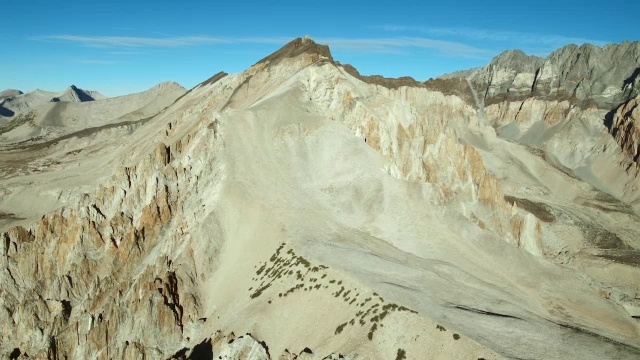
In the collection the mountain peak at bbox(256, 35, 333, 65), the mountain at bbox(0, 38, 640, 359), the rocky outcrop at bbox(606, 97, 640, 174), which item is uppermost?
the rocky outcrop at bbox(606, 97, 640, 174)

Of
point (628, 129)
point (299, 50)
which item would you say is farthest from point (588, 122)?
point (299, 50)

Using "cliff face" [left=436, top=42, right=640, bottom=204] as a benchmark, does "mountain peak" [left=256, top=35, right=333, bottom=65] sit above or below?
below

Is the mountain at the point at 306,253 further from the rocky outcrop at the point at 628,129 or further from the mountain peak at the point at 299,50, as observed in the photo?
the rocky outcrop at the point at 628,129

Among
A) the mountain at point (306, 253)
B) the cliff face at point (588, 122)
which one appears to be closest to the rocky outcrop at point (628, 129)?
the cliff face at point (588, 122)

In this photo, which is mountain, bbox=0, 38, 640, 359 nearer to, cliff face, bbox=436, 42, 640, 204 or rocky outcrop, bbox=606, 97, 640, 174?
rocky outcrop, bbox=606, 97, 640, 174

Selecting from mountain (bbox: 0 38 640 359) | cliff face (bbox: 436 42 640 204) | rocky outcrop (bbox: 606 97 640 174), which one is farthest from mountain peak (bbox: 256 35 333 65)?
rocky outcrop (bbox: 606 97 640 174)

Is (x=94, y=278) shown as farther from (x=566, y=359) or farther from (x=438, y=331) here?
(x=566, y=359)
